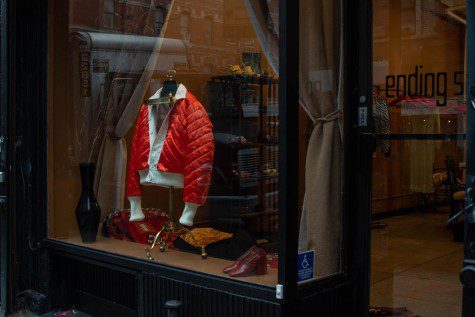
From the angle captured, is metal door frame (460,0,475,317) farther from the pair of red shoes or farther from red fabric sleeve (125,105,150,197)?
red fabric sleeve (125,105,150,197)

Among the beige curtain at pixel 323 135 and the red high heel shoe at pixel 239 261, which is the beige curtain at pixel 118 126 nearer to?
the red high heel shoe at pixel 239 261

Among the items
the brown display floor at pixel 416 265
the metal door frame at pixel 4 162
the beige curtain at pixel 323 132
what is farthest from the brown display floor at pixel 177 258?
the brown display floor at pixel 416 265

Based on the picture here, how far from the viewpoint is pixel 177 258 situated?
4.05 m

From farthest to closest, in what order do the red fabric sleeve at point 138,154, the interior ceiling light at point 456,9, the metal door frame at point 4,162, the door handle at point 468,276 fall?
the metal door frame at point 4,162 < the red fabric sleeve at point 138,154 < the interior ceiling light at point 456,9 < the door handle at point 468,276

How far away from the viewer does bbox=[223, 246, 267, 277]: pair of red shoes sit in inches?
138

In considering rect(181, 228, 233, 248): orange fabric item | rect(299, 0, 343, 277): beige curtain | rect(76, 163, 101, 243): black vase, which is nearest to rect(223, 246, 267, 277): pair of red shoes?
rect(299, 0, 343, 277): beige curtain

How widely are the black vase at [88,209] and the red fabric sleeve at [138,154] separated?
0.46 meters

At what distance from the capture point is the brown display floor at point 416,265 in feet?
11.4

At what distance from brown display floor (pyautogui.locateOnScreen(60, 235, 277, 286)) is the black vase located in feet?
0.25

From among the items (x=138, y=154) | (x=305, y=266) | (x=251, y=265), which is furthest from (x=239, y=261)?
(x=138, y=154)

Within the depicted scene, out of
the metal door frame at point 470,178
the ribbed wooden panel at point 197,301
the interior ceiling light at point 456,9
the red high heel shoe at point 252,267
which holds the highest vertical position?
the interior ceiling light at point 456,9

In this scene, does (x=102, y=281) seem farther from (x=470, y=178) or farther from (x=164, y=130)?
(x=470, y=178)

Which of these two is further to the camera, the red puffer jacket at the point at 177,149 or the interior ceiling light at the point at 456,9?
the red puffer jacket at the point at 177,149

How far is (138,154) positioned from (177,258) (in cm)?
86
